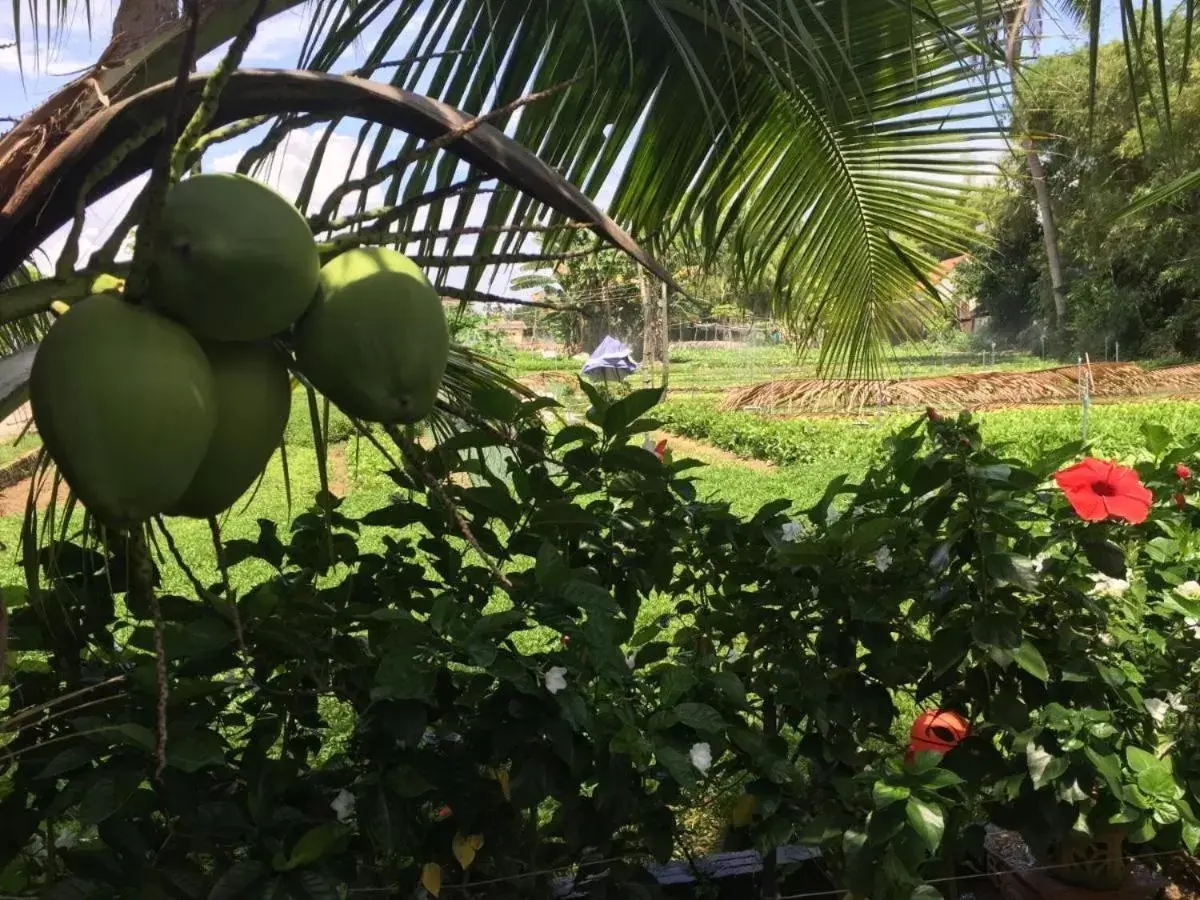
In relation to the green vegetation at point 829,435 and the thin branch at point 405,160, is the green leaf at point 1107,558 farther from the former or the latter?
the green vegetation at point 829,435

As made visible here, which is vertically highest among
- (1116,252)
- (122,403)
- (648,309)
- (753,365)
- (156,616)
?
(1116,252)

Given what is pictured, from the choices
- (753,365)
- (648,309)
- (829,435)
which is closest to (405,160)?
(648,309)

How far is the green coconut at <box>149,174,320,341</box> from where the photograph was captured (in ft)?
1.47

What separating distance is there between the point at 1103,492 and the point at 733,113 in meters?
0.96

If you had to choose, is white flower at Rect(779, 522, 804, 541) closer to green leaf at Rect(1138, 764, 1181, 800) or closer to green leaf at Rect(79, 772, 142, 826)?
green leaf at Rect(1138, 764, 1181, 800)

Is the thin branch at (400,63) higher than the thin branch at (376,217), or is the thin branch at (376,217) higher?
the thin branch at (400,63)

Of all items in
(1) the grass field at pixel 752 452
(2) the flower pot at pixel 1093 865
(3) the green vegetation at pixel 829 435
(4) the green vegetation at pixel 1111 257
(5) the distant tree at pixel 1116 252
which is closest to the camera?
(2) the flower pot at pixel 1093 865

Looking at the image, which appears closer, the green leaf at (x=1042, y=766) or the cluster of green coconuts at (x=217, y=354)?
the cluster of green coconuts at (x=217, y=354)

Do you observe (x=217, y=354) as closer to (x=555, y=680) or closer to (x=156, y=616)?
(x=156, y=616)

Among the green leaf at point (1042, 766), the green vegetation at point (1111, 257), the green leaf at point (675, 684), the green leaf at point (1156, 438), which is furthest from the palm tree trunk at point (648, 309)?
the green vegetation at point (1111, 257)

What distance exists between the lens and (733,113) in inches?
70.9

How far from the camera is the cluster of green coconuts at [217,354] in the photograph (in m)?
0.43

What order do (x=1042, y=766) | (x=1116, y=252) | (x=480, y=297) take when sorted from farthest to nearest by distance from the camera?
(x=1116, y=252), (x=1042, y=766), (x=480, y=297)

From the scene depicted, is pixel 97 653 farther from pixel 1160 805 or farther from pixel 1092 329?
pixel 1092 329
